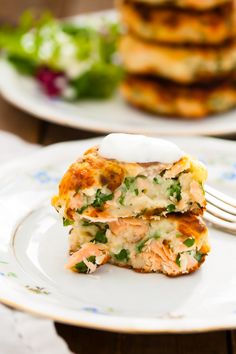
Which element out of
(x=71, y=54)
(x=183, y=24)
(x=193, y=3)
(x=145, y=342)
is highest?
(x=193, y=3)

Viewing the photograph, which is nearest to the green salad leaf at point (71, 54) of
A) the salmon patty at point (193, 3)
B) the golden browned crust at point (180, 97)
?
the golden browned crust at point (180, 97)

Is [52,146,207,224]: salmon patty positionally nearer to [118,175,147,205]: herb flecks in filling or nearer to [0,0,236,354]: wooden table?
[118,175,147,205]: herb flecks in filling

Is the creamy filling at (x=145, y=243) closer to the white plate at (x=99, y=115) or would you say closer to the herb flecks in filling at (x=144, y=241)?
the herb flecks in filling at (x=144, y=241)

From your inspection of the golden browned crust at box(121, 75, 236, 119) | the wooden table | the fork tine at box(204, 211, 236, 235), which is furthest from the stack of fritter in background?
the wooden table

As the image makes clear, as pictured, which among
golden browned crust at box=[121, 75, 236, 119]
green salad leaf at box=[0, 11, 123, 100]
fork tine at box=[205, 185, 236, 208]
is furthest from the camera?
green salad leaf at box=[0, 11, 123, 100]

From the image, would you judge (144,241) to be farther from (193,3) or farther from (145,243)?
(193,3)

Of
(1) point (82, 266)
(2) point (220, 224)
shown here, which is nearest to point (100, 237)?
(1) point (82, 266)
